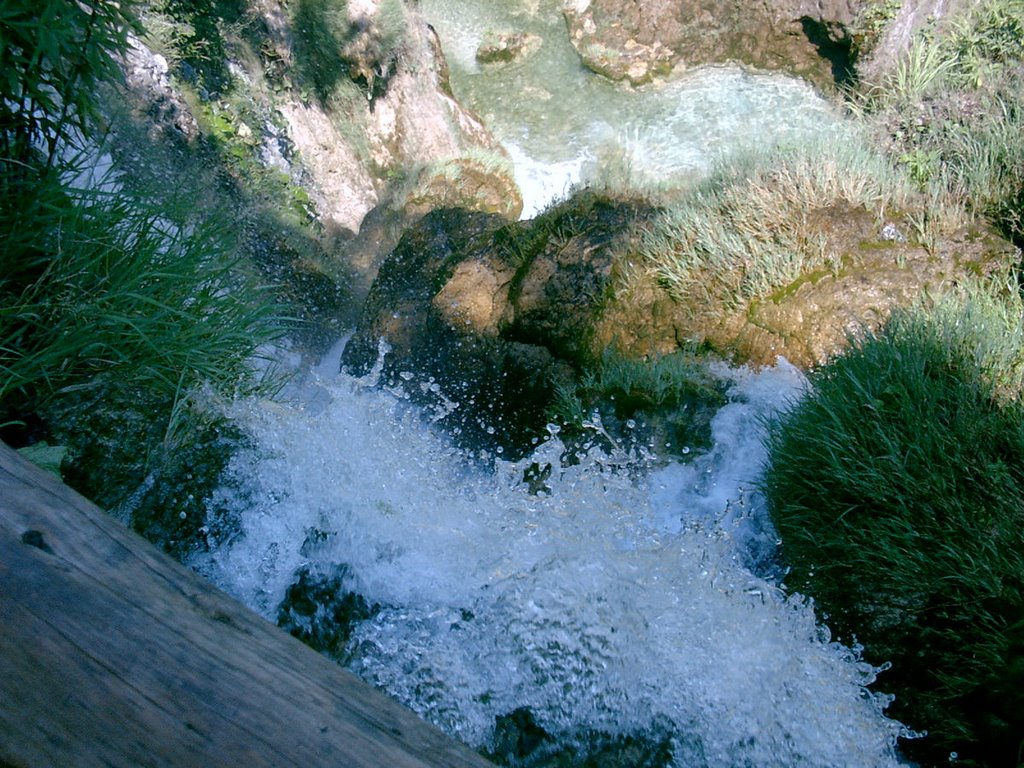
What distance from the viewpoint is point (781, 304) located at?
3.88 meters

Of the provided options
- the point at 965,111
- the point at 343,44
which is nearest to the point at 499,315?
the point at 965,111

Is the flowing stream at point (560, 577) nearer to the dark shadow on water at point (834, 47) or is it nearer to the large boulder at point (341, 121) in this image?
the large boulder at point (341, 121)

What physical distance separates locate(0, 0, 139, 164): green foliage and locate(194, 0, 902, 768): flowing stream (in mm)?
1259

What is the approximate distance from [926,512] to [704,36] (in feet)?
20.5

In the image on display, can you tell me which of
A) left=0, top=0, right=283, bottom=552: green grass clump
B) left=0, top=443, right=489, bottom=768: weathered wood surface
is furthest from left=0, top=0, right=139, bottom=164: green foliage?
left=0, top=443, right=489, bottom=768: weathered wood surface

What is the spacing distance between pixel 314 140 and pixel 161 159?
169cm

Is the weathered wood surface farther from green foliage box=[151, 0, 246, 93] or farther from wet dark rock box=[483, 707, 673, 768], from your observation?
green foliage box=[151, 0, 246, 93]

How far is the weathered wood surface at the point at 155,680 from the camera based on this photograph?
1.32 metres

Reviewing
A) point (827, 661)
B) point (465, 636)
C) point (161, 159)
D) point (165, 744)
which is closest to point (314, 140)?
point (161, 159)

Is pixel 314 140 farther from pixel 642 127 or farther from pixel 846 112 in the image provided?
pixel 846 112

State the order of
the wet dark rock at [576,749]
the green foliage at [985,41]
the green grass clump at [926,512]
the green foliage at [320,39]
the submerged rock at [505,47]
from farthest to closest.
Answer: the submerged rock at [505,47] → the green foliage at [320,39] → the green foliage at [985,41] → the wet dark rock at [576,749] → the green grass clump at [926,512]

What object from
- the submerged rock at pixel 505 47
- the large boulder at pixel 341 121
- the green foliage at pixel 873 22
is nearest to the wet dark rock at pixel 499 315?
the large boulder at pixel 341 121

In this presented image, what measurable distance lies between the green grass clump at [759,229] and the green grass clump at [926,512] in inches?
30.9

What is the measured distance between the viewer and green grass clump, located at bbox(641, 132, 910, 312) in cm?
396
